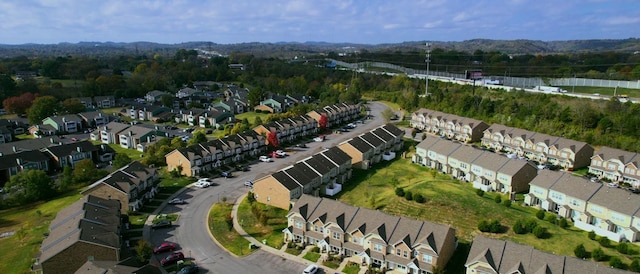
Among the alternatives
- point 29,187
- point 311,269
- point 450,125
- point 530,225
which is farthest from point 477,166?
point 29,187

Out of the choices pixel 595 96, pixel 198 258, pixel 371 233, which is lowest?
pixel 198 258

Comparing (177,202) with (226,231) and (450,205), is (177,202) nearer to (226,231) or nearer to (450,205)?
(226,231)

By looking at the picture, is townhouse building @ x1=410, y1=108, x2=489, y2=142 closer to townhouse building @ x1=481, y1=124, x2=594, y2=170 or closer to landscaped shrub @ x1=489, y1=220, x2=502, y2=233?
townhouse building @ x1=481, y1=124, x2=594, y2=170

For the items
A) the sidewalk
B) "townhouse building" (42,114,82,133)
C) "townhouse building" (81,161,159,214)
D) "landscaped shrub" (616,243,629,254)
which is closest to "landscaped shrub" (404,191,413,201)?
the sidewalk

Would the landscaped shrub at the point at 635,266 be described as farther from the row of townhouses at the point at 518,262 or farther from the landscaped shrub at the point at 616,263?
the row of townhouses at the point at 518,262

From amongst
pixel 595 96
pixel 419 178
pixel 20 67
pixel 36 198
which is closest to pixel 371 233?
pixel 419 178

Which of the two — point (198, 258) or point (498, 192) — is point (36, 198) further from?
point (498, 192)
